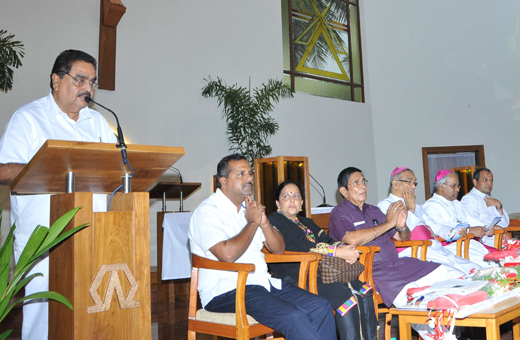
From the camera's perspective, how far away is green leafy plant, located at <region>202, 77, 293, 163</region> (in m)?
6.45

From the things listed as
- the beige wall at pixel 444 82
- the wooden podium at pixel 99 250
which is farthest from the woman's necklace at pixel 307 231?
the beige wall at pixel 444 82

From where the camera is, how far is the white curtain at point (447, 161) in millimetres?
8703

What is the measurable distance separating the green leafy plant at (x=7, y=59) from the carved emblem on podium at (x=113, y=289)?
13.3 ft

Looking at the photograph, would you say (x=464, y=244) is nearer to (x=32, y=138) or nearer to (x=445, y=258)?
(x=445, y=258)

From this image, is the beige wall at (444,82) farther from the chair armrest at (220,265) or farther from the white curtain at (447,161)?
the chair armrest at (220,265)

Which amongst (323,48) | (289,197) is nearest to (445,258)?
(289,197)

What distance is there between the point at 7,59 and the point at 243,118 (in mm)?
2922

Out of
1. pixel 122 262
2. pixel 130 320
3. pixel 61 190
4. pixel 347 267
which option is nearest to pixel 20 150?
pixel 61 190

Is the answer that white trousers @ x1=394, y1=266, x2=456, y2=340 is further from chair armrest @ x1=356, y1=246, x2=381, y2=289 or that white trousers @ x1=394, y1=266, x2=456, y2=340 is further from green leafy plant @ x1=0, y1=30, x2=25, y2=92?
green leafy plant @ x1=0, y1=30, x2=25, y2=92

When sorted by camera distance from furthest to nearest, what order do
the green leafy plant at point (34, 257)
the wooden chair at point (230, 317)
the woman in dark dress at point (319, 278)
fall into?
the woman in dark dress at point (319, 278), the wooden chair at point (230, 317), the green leafy plant at point (34, 257)

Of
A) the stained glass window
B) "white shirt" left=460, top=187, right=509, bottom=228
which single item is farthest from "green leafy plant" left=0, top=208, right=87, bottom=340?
the stained glass window

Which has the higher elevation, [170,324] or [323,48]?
[323,48]

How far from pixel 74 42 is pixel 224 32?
2.24 metres

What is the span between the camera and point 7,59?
4809 mm
